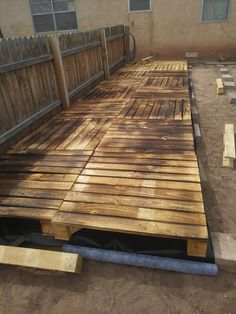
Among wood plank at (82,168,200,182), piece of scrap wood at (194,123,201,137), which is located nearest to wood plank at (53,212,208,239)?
wood plank at (82,168,200,182)

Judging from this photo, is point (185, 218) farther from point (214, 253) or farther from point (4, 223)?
point (4, 223)

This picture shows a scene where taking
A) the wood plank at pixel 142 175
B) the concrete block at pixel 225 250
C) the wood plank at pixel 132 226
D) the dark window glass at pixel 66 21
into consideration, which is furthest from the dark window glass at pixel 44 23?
the concrete block at pixel 225 250

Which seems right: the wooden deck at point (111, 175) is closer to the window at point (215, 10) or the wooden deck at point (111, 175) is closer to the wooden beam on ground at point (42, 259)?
the wooden beam on ground at point (42, 259)

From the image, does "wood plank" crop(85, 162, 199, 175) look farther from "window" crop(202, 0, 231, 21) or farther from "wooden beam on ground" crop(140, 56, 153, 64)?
"window" crop(202, 0, 231, 21)

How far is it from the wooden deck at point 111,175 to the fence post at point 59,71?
356 mm

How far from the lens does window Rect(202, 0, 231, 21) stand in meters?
10.1

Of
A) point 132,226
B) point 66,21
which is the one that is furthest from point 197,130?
point 66,21

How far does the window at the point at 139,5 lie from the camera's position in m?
10.5

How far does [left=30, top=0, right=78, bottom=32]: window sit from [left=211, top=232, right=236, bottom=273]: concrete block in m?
11.7

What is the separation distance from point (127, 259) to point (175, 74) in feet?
22.1

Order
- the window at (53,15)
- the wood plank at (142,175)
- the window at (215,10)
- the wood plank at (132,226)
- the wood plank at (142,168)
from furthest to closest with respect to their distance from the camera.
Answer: the window at (53,15) < the window at (215,10) < the wood plank at (142,168) < the wood plank at (142,175) < the wood plank at (132,226)

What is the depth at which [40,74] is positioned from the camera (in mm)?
4199

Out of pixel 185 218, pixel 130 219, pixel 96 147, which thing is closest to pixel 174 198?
pixel 185 218

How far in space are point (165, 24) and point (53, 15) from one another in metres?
5.12
